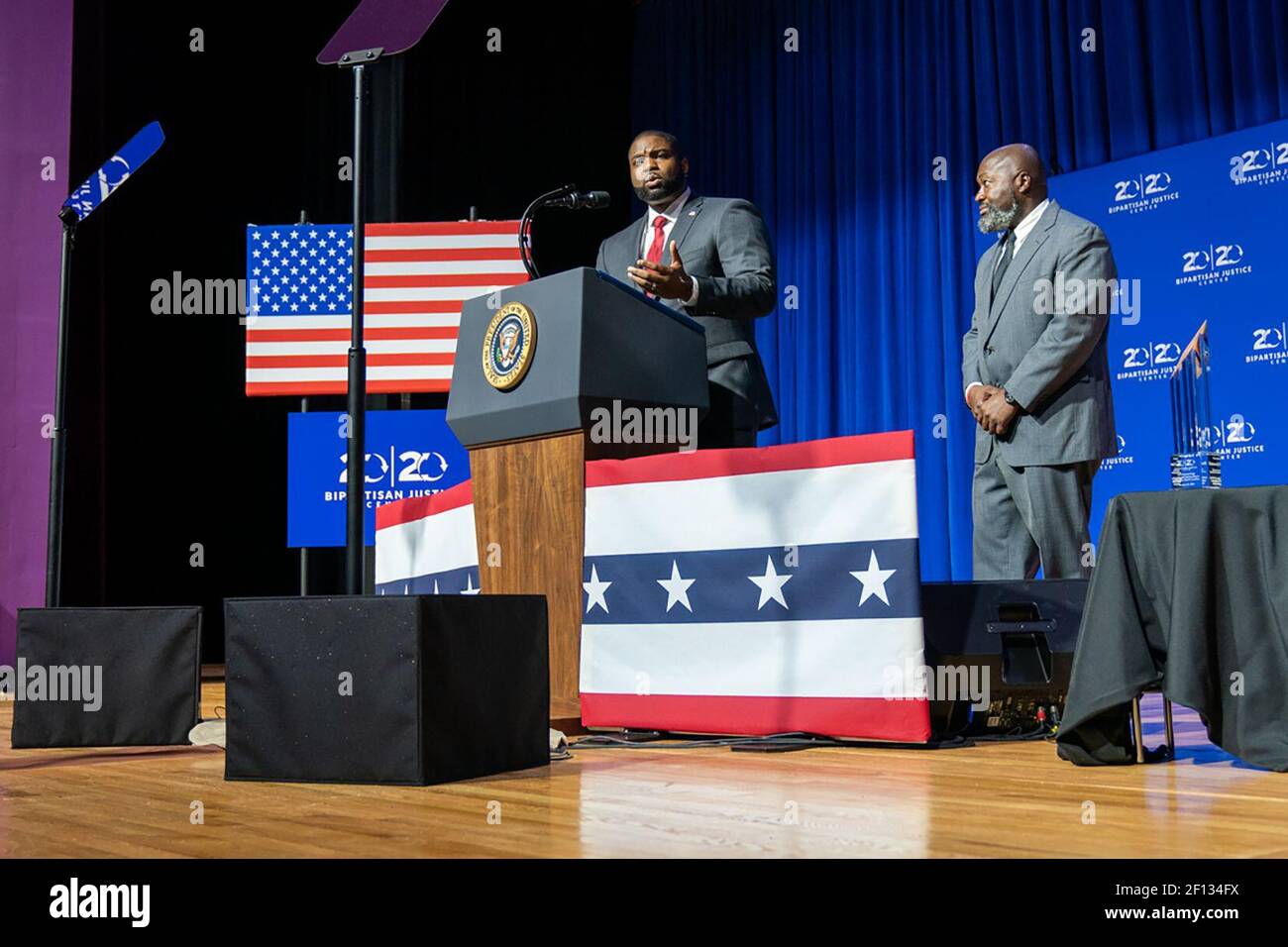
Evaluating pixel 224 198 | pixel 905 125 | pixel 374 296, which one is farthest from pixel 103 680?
pixel 905 125

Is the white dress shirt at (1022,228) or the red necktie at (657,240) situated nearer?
the red necktie at (657,240)

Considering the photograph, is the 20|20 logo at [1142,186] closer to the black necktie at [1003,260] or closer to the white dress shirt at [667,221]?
the black necktie at [1003,260]

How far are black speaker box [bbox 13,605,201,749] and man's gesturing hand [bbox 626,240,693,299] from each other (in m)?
1.15

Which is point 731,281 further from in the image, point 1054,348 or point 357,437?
point 357,437

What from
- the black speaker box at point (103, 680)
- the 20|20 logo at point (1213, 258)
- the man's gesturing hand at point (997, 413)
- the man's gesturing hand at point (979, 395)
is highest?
the 20|20 logo at point (1213, 258)

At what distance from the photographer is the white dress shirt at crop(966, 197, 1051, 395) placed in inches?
133

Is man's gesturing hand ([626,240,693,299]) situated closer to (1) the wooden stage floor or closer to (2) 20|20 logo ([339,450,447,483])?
(1) the wooden stage floor

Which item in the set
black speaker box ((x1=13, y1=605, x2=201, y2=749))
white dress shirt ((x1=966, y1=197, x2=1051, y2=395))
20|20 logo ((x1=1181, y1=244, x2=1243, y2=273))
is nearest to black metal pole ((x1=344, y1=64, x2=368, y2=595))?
black speaker box ((x1=13, y1=605, x2=201, y2=749))

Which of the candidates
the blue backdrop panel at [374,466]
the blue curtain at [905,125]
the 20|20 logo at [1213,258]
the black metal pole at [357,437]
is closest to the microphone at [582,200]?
the black metal pole at [357,437]

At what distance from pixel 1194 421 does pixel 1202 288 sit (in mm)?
3041

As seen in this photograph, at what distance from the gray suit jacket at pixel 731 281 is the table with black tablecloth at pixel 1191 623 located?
3.36ft

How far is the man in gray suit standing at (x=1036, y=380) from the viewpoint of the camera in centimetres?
312
